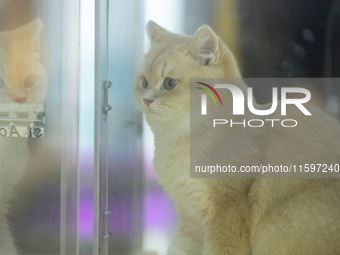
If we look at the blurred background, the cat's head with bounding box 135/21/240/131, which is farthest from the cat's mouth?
the blurred background

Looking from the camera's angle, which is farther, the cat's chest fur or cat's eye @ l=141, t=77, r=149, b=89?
the cat's chest fur

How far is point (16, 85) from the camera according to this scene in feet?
6.48

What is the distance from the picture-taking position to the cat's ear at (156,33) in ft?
6.24

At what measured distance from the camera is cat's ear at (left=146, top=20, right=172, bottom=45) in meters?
1.90

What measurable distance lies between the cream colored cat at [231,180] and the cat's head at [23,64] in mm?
417

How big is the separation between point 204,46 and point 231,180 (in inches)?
19.1

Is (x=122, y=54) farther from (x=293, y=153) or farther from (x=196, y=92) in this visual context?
(x=293, y=153)

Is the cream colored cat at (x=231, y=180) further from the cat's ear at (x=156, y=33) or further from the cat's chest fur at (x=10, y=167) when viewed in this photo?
the cat's chest fur at (x=10, y=167)

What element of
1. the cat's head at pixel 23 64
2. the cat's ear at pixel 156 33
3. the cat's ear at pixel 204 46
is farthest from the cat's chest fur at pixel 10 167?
the cat's ear at pixel 204 46

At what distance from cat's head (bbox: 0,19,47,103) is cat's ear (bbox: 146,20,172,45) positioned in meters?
0.43

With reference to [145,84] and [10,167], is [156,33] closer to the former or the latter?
[145,84]

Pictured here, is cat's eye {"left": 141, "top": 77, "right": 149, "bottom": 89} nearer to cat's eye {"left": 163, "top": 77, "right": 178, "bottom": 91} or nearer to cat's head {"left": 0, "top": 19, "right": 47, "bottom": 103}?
cat's eye {"left": 163, "top": 77, "right": 178, "bottom": 91}

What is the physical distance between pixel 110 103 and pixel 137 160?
0.24 metres

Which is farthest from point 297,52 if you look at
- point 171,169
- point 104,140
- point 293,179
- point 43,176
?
point 43,176
